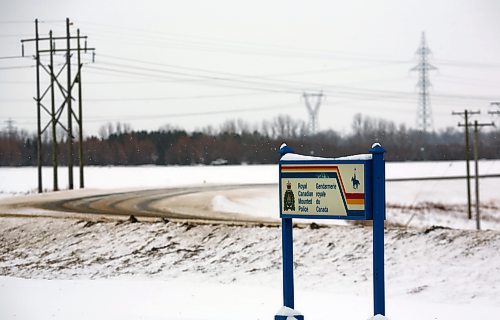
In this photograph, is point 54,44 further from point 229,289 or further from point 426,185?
point 229,289

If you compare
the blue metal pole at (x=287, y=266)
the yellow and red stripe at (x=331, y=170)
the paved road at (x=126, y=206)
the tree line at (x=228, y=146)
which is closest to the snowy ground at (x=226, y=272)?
the blue metal pole at (x=287, y=266)

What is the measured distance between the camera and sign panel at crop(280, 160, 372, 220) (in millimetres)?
8828

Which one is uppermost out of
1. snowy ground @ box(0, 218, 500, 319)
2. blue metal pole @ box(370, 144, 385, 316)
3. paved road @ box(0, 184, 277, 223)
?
blue metal pole @ box(370, 144, 385, 316)

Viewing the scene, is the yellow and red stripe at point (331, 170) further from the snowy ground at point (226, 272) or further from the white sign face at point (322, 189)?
the snowy ground at point (226, 272)

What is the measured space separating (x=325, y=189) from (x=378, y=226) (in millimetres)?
868

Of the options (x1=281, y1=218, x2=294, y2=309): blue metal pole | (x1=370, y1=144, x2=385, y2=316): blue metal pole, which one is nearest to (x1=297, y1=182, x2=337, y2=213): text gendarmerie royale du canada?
(x1=281, y1=218, x2=294, y2=309): blue metal pole

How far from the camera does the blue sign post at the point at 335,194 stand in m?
8.70

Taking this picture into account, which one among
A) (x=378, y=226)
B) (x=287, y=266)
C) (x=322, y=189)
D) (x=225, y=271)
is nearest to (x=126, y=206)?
(x=225, y=271)

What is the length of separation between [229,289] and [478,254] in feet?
16.5

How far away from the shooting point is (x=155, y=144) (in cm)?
7119

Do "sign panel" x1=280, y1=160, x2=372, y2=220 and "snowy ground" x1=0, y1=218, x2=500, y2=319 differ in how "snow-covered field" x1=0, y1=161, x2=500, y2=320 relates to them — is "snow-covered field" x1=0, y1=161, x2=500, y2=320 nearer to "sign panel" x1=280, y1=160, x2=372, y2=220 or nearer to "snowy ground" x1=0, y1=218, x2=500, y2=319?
"snowy ground" x1=0, y1=218, x2=500, y2=319

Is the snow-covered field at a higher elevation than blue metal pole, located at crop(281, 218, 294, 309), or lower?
lower

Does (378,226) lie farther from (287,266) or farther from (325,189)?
(287,266)

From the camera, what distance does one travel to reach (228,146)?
2608 inches
